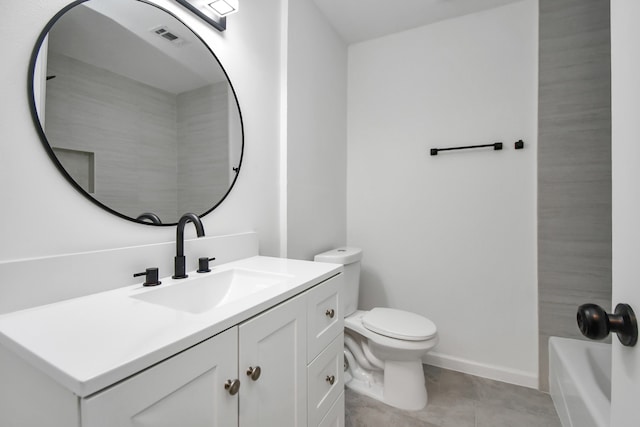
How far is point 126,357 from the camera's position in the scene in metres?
0.45

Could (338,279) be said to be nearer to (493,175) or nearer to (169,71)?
(169,71)

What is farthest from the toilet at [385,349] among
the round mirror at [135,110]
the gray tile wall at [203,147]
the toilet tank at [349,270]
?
the round mirror at [135,110]

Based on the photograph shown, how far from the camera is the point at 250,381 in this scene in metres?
0.67

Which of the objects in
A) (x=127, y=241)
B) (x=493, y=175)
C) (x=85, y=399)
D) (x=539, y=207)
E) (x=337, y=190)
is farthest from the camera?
(x=337, y=190)

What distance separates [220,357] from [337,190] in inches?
67.1

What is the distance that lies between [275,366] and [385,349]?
99cm

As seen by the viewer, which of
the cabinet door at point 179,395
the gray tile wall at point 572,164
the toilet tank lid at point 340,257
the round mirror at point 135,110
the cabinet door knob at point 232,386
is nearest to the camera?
the cabinet door at point 179,395

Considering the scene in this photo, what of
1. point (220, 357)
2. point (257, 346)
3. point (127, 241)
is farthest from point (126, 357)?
point (127, 241)

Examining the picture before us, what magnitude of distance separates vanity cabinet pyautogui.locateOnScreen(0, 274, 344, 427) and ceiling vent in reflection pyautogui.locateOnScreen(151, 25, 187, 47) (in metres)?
1.06

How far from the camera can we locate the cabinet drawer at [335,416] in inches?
41.2

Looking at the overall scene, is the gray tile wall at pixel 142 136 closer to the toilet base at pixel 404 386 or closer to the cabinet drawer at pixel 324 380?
the cabinet drawer at pixel 324 380

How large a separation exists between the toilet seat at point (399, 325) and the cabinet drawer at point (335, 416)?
0.48 metres

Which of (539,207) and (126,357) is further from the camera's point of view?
(539,207)

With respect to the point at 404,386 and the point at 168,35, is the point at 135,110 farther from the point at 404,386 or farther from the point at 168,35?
the point at 404,386
